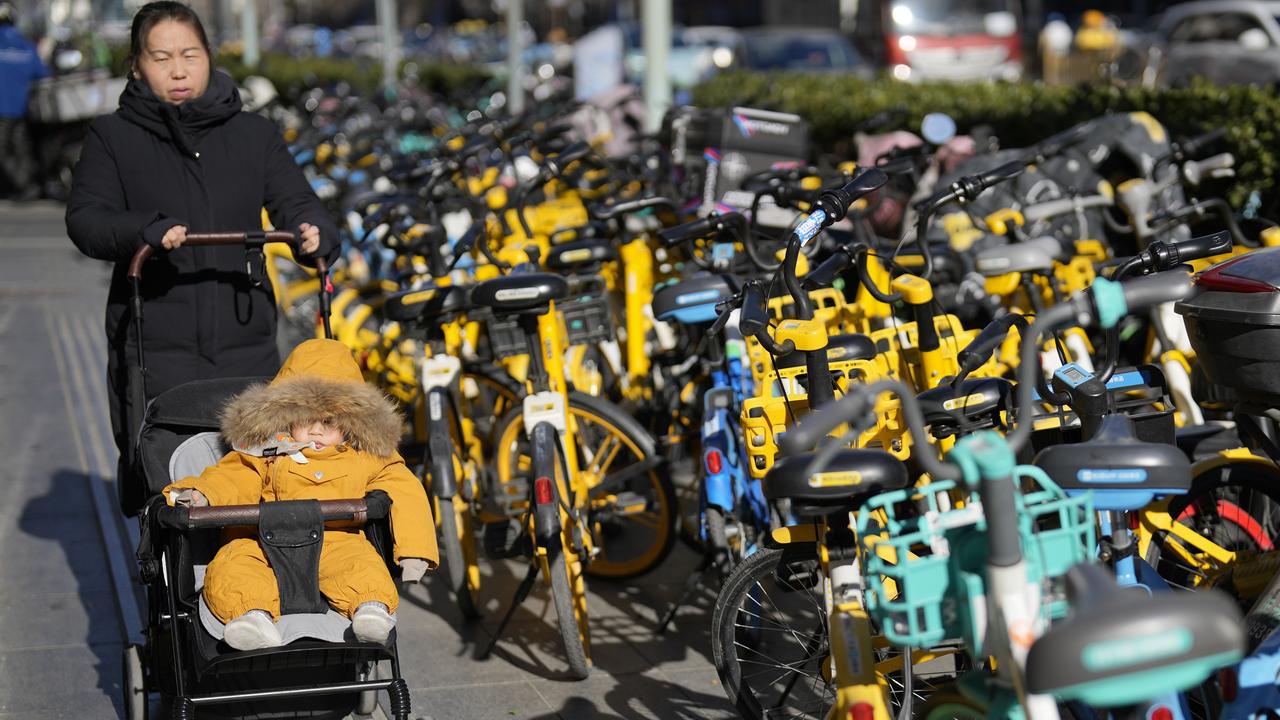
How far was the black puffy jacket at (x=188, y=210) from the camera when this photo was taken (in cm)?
461

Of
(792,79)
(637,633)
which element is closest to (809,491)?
(637,633)

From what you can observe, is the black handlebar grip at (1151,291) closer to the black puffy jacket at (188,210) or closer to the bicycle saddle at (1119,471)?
the bicycle saddle at (1119,471)

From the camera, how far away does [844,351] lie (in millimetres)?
4129

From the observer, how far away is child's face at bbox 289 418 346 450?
401 cm

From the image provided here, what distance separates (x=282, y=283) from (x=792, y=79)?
4.85m

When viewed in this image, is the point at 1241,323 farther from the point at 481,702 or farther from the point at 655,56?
the point at 655,56

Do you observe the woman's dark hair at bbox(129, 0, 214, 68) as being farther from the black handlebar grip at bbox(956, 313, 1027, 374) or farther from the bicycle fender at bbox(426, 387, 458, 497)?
the black handlebar grip at bbox(956, 313, 1027, 374)

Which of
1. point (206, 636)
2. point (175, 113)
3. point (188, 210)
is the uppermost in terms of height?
point (175, 113)

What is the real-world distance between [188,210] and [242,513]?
4.43ft

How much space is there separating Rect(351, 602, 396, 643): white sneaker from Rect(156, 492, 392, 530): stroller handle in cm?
24

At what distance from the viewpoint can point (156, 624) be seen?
4.02 metres

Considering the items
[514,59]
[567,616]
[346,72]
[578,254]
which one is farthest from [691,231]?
[346,72]

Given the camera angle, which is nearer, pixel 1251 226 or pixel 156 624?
pixel 156 624

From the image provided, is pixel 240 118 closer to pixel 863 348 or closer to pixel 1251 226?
pixel 863 348
